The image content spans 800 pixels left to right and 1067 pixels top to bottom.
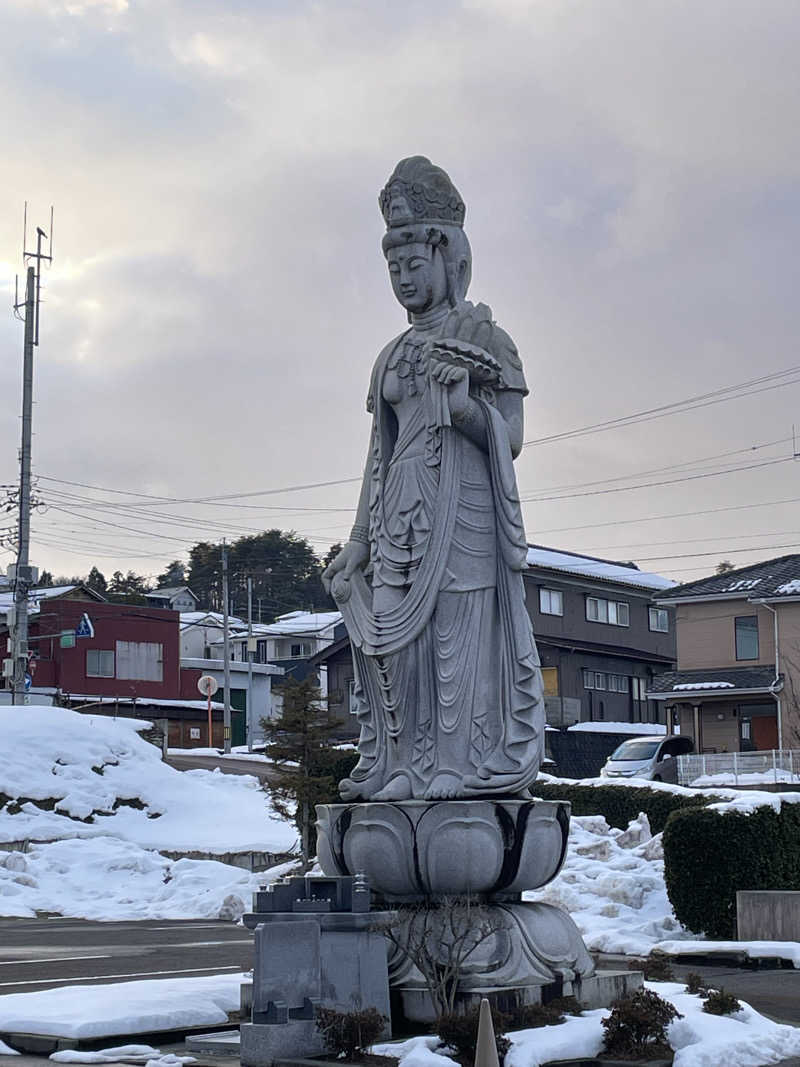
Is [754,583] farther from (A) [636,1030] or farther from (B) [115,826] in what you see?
(A) [636,1030]

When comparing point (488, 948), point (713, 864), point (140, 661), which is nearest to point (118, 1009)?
point (488, 948)

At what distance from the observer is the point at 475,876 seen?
821 cm

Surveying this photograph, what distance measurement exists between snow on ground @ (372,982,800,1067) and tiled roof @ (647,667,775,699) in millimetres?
35957

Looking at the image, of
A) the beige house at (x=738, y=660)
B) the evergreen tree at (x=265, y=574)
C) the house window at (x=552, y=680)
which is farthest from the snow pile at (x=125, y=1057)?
the evergreen tree at (x=265, y=574)

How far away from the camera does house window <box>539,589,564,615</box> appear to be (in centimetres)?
4962

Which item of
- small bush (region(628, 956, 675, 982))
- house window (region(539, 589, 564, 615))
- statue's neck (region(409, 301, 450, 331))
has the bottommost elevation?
small bush (region(628, 956, 675, 982))

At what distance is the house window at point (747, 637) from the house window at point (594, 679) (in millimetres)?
6676

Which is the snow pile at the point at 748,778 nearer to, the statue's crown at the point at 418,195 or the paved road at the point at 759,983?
the paved road at the point at 759,983

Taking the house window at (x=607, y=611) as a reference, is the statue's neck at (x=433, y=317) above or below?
below

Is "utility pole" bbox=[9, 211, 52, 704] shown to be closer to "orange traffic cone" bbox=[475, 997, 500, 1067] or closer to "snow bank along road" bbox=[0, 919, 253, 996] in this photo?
"snow bank along road" bbox=[0, 919, 253, 996]

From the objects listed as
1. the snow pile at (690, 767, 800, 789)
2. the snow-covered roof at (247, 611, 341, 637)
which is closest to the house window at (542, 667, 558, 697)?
the snow pile at (690, 767, 800, 789)

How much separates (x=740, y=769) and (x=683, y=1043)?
2595cm

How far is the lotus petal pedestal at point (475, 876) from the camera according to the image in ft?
26.5

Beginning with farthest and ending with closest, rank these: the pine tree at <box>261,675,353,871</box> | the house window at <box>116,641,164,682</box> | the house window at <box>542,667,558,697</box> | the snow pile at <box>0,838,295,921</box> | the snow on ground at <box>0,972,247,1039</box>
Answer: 1. the house window at <box>116,641,164,682</box>
2. the house window at <box>542,667,558,697</box>
3. the pine tree at <box>261,675,353,871</box>
4. the snow pile at <box>0,838,295,921</box>
5. the snow on ground at <box>0,972,247,1039</box>
